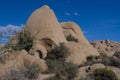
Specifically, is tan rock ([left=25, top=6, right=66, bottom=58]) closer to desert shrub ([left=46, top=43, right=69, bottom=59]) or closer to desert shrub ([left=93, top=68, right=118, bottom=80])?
desert shrub ([left=46, top=43, right=69, bottom=59])

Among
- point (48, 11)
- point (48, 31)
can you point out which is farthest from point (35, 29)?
point (48, 11)

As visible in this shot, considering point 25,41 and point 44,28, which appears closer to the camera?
point 25,41

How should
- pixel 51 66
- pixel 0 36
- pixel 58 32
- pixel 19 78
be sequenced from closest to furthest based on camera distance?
pixel 19 78, pixel 0 36, pixel 51 66, pixel 58 32

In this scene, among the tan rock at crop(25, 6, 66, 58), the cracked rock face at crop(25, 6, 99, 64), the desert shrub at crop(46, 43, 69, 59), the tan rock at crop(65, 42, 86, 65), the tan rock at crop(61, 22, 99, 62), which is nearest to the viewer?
the desert shrub at crop(46, 43, 69, 59)

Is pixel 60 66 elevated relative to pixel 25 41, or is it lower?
lower

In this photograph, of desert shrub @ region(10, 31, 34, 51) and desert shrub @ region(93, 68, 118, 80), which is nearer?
desert shrub @ region(93, 68, 118, 80)

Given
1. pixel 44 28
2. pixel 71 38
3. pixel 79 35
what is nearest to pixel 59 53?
pixel 44 28

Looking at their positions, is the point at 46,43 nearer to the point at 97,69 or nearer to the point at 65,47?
the point at 65,47

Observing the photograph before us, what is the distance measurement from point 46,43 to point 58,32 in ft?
11.3

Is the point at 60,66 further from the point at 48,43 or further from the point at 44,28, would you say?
the point at 44,28

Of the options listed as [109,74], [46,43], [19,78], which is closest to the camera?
[19,78]

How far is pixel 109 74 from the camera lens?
81.4 ft

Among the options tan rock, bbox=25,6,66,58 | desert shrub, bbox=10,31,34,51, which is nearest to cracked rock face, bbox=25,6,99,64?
tan rock, bbox=25,6,66,58

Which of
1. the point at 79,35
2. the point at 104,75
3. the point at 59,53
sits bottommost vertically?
the point at 104,75
